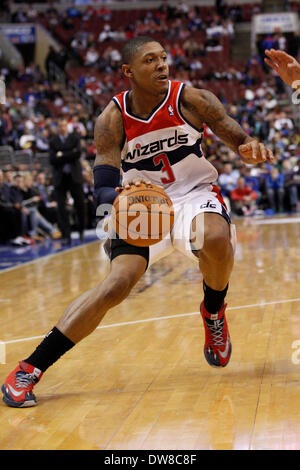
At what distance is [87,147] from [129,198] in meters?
14.6

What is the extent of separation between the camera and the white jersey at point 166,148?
3828 millimetres

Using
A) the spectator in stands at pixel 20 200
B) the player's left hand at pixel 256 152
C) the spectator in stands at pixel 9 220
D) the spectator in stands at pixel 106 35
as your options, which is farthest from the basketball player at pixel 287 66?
the spectator in stands at pixel 106 35

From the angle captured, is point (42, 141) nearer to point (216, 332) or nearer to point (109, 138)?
point (109, 138)

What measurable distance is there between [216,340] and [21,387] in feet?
3.63

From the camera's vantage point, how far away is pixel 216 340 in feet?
12.7

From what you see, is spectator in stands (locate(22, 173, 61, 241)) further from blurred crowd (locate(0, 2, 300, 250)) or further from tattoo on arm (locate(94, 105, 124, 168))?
tattoo on arm (locate(94, 105, 124, 168))

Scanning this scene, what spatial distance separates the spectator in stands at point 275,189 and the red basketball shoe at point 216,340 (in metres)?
13.1

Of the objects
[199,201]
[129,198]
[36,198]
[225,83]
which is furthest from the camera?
[225,83]

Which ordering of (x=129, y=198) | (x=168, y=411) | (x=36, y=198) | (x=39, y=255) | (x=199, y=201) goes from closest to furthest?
1. (x=168, y=411)
2. (x=129, y=198)
3. (x=199, y=201)
4. (x=39, y=255)
5. (x=36, y=198)

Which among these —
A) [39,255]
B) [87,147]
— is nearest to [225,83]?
[87,147]

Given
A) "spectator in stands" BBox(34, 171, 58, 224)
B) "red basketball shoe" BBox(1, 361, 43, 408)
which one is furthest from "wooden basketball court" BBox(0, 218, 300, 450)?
"spectator in stands" BBox(34, 171, 58, 224)

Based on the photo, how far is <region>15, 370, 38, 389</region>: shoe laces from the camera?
3.41 metres
